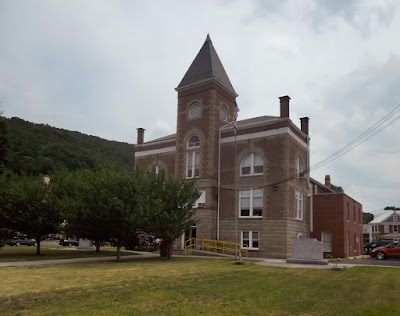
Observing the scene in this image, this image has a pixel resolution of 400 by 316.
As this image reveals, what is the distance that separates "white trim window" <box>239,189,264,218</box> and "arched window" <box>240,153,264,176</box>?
160 centimetres

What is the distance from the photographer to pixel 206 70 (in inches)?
1478

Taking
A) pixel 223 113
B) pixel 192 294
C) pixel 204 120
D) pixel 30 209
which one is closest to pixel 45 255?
pixel 30 209

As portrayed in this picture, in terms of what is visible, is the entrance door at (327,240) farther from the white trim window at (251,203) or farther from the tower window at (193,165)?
the tower window at (193,165)

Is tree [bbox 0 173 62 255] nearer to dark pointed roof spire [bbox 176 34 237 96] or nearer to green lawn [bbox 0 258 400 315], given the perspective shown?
green lawn [bbox 0 258 400 315]

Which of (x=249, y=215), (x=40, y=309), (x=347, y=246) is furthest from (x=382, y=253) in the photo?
(x=40, y=309)

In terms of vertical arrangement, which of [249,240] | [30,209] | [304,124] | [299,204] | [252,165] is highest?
[304,124]

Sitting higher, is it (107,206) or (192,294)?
(107,206)

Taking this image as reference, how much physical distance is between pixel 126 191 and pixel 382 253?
20.7m

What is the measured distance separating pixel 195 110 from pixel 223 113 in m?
2.69

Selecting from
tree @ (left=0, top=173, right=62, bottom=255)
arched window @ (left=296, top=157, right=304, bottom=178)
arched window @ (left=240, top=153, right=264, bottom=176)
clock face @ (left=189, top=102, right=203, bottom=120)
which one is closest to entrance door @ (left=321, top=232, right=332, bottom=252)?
arched window @ (left=296, top=157, right=304, bottom=178)

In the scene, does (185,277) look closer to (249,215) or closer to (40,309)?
(40,309)

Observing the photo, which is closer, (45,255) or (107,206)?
(107,206)

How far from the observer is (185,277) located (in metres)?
15.0

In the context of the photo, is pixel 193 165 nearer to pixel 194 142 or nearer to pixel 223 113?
pixel 194 142
